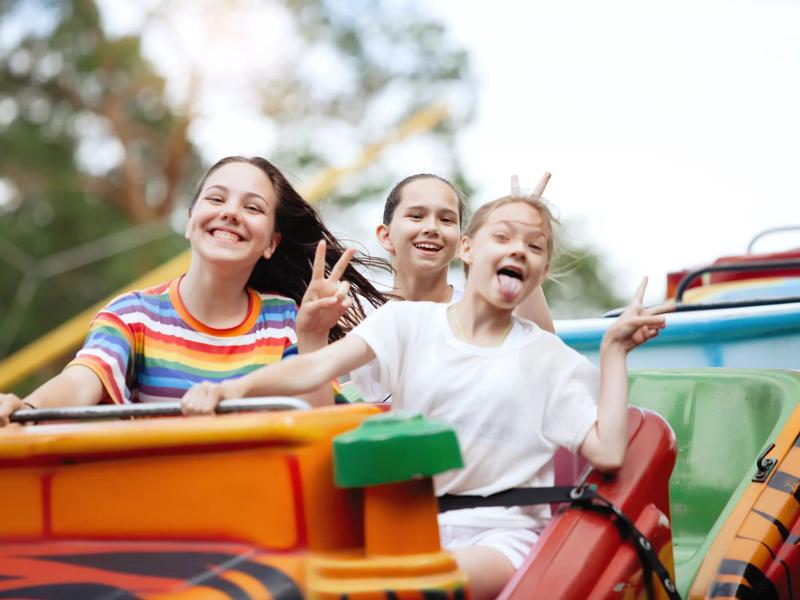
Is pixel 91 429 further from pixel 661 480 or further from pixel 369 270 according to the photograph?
pixel 369 270

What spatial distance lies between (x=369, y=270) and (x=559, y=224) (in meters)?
0.87

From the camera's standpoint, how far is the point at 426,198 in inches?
110

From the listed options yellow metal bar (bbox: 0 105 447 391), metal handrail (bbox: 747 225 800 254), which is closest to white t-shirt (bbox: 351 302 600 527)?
metal handrail (bbox: 747 225 800 254)

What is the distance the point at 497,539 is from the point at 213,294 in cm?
88

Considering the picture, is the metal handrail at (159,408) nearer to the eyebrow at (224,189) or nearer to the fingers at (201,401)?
the fingers at (201,401)

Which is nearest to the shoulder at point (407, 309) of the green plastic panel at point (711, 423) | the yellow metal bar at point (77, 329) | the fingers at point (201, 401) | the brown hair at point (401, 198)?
the fingers at point (201, 401)

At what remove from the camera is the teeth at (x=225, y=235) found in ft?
7.86

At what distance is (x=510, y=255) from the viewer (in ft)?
6.72

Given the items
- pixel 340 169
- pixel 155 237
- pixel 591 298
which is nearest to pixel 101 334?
pixel 340 169

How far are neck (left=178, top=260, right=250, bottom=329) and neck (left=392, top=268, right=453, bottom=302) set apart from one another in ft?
1.55

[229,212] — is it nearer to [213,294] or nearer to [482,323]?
[213,294]

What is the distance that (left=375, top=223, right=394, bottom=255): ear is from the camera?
115 inches

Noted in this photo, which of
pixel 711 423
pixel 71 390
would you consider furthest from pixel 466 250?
pixel 711 423

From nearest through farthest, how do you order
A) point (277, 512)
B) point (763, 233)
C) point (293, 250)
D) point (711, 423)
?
point (277, 512) < point (293, 250) < point (711, 423) < point (763, 233)
